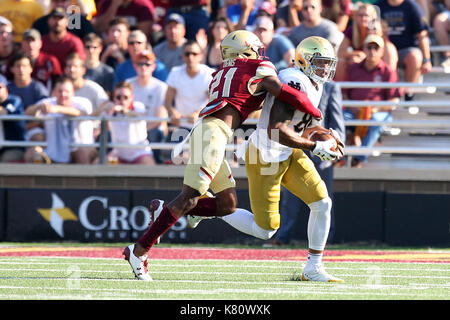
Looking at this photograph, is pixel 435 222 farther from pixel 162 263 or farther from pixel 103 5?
pixel 103 5

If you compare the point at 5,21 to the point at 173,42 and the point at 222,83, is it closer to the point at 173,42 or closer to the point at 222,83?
the point at 173,42

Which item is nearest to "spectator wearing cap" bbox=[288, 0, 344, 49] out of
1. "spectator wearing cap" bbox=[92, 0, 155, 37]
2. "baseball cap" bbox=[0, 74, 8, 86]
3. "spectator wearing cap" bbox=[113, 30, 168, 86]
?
"spectator wearing cap" bbox=[113, 30, 168, 86]

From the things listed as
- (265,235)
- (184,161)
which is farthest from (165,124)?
(265,235)

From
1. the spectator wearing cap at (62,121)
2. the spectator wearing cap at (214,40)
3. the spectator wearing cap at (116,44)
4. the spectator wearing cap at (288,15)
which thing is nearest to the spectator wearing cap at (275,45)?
the spectator wearing cap at (214,40)

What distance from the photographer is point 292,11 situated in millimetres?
13367

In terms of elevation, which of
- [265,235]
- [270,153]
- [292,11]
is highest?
[292,11]

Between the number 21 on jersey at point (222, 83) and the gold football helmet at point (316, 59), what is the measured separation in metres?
0.56

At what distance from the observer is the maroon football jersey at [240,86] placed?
7.50 m

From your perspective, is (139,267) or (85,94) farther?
(85,94)

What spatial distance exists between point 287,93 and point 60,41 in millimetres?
6363

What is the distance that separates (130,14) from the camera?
45.9ft

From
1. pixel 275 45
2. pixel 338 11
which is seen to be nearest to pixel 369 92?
pixel 275 45

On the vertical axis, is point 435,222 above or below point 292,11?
below

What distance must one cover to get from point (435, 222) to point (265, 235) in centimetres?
427
